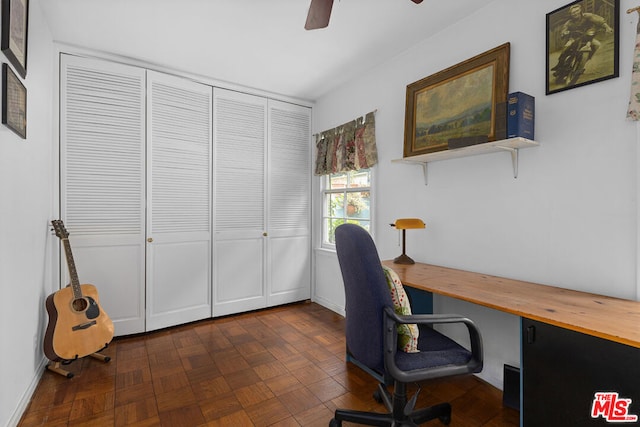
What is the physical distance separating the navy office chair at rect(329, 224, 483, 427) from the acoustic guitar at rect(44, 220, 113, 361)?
2.06 meters

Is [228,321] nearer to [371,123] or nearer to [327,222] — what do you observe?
[327,222]

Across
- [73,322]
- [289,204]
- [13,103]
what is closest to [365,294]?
[13,103]

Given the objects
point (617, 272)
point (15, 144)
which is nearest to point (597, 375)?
point (617, 272)

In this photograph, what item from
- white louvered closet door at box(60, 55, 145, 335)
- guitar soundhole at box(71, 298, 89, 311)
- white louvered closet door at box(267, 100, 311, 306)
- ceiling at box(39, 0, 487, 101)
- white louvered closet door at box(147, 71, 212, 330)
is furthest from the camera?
white louvered closet door at box(267, 100, 311, 306)

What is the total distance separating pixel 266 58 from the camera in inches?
118

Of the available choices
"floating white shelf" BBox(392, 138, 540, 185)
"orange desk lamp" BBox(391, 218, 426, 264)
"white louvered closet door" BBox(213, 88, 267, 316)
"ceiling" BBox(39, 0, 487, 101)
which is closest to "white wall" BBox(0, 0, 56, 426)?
"ceiling" BBox(39, 0, 487, 101)

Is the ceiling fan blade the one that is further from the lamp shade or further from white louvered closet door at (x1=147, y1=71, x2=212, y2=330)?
white louvered closet door at (x1=147, y1=71, x2=212, y2=330)

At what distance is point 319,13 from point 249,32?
114 cm

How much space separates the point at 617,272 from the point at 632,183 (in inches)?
18.2

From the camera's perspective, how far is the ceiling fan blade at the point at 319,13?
1.61m

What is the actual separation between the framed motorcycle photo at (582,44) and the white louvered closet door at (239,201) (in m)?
2.82

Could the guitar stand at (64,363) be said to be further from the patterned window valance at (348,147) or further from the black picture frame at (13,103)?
the patterned window valance at (348,147)

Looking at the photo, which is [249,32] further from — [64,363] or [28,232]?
[64,363]

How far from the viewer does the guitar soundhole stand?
7.88 ft
